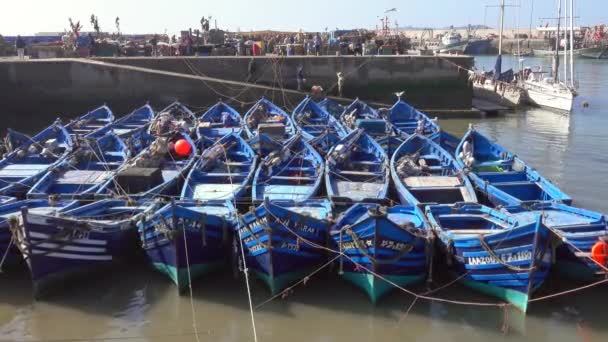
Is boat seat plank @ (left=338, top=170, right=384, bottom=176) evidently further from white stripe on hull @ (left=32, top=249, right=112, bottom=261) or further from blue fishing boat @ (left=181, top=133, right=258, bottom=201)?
white stripe on hull @ (left=32, top=249, right=112, bottom=261)

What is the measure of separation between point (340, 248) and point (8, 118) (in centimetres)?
2174

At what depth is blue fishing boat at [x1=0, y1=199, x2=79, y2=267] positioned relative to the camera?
983cm

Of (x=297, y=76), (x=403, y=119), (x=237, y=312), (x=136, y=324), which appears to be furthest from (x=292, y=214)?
(x=297, y=76)

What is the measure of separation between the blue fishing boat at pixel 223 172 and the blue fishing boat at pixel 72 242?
1713mm

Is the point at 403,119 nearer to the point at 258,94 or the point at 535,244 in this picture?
the point at 258,94

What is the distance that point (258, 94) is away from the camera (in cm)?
2689

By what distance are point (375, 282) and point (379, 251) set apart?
0.59 metres

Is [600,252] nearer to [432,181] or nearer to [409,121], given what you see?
[432,181]

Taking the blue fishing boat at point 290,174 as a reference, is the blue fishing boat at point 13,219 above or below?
below

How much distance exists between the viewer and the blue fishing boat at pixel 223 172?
12.8 m

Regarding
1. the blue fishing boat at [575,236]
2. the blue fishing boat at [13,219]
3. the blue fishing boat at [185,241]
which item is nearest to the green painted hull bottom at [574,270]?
the blue fishing boat at [575,236]

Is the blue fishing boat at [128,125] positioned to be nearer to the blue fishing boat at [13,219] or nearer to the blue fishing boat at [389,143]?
the blue fishing boat at [13,219]

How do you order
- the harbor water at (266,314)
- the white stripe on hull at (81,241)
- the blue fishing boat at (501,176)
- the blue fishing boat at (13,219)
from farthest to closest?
the blue fishing boat at (501,176) < the blue fishing boat at (13,219) < the white stripe on hull at (81,241) < the harbor water at (266,314)

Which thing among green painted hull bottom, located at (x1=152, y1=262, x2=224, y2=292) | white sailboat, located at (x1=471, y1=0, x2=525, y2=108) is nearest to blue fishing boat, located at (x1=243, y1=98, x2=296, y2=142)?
green painted hull bottom, located at (x1=152, y1=262, x2=224, y2=292)
